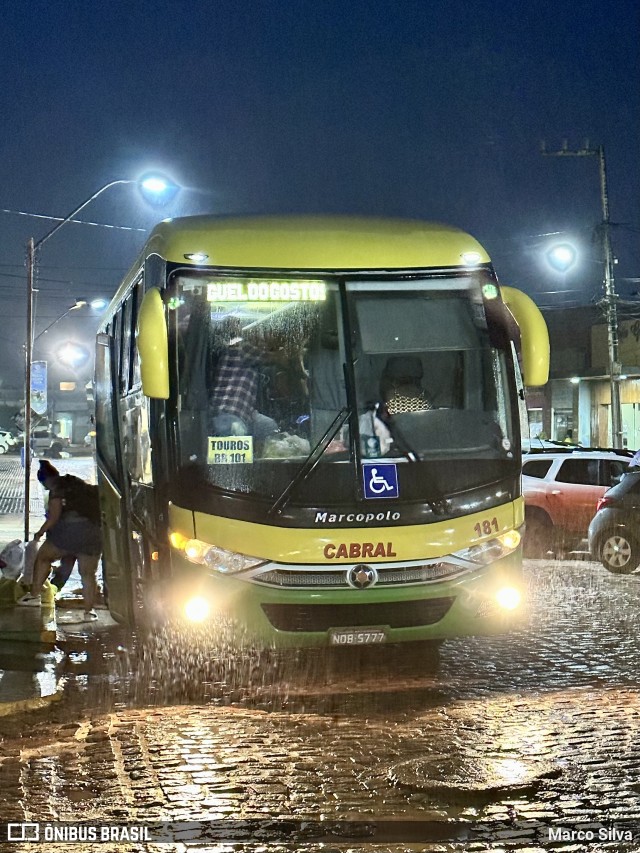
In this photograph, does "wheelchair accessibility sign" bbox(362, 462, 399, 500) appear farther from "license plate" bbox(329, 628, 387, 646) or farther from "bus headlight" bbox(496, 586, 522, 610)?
"bus headlight" bbox(496, 586, 522, 610)

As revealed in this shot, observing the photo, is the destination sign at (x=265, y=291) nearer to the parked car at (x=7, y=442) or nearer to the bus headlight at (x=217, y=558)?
the bus headlight at (x=217, y=558)

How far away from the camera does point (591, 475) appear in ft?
61.3

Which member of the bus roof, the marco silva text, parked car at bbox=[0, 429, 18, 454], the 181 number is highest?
parked car at bbox=[0, 429, 18, 454]

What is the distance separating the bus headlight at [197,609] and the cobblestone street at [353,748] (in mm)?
650

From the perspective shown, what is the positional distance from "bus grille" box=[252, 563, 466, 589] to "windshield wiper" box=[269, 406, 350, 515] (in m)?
0.46

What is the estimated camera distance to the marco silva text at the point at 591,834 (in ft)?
16.8

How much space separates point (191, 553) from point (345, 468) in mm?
1260

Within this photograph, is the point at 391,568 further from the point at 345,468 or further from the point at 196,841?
the point at 196,841

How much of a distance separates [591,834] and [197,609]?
141 inches

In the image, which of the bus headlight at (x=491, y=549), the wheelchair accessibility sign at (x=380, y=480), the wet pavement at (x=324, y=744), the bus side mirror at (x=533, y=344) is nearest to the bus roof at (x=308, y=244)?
the bus side mirror at (x=533, y=344)

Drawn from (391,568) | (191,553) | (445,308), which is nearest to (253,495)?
(191,553)

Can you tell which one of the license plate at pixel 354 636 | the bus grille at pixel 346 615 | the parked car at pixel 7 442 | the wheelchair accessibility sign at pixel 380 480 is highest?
the parked car at pixel 7 442

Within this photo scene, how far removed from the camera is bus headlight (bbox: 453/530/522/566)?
8.32 metres

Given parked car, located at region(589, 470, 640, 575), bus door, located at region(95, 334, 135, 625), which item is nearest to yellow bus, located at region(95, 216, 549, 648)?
bus door, located at region(95, 334, 135, 625)
